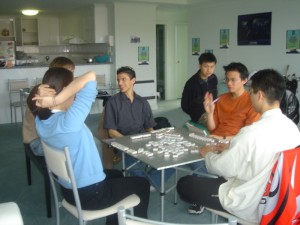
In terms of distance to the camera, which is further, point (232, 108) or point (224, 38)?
point (224, 38)

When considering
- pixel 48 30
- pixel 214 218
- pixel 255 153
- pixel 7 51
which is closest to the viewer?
pixel 255 153

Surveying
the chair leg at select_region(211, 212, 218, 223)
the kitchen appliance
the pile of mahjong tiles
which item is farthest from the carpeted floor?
the kitchen appliance

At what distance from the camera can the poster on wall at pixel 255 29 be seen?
20.6 feet

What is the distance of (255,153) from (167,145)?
0.79 metres

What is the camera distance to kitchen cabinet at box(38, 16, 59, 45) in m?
9.96

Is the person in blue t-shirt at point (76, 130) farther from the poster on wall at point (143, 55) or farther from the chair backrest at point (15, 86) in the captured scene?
the poster on wall at point (143, 55)

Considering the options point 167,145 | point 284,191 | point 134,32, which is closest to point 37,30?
point 134,32

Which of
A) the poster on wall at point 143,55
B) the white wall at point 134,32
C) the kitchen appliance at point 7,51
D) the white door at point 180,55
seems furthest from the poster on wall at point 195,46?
the kitchen appliance at point 7,51

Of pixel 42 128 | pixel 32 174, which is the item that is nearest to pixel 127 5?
pixel 32 174

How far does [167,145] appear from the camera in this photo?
2.50 m

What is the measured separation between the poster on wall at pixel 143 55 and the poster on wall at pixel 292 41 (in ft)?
9.70

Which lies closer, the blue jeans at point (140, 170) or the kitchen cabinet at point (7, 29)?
the blue jeans at point (140, 170)

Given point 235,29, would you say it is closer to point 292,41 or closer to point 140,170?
point 292,41

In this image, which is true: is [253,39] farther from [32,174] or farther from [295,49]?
[32,174]
